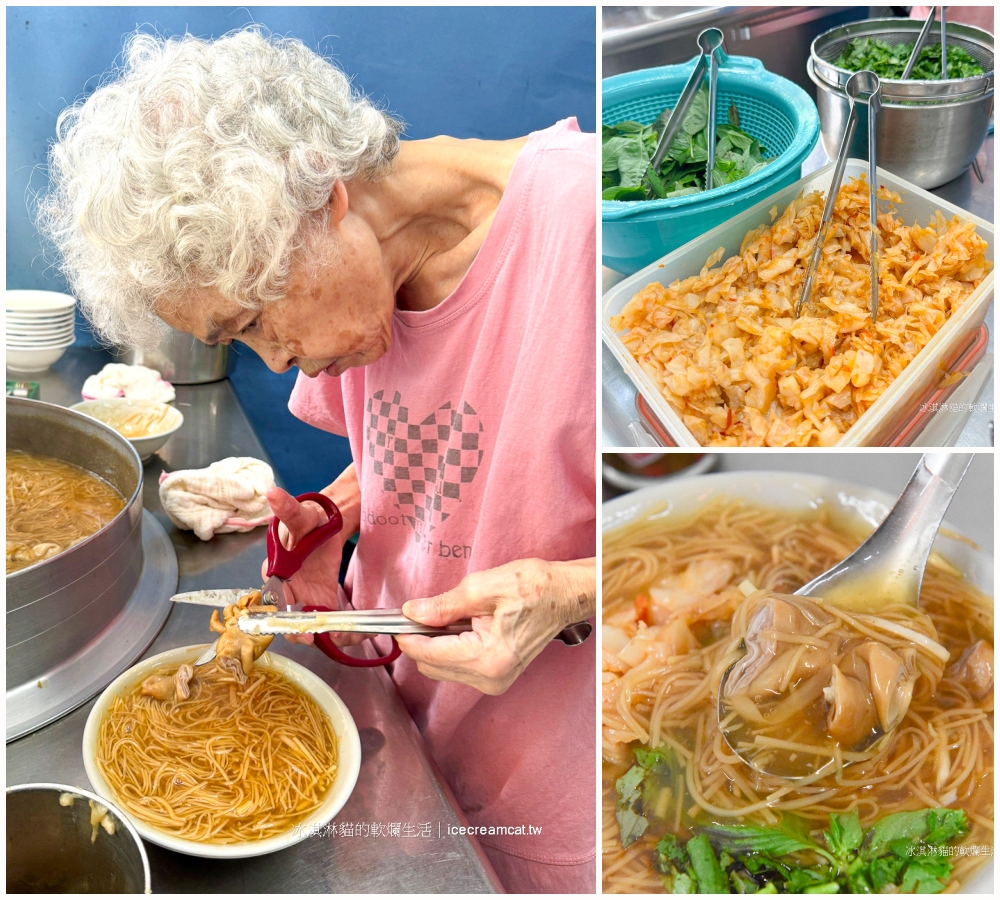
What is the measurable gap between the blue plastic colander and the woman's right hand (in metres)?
0.72

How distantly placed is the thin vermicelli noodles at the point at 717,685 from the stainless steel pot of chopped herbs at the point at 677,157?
1.28 feet

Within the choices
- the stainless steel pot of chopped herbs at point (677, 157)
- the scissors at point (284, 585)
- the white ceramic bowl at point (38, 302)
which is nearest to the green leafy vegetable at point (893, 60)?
the stainless steel pot of chopped herbs at point (677, 157)

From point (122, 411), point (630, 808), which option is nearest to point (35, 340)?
point (122, 411)

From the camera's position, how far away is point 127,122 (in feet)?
2.96

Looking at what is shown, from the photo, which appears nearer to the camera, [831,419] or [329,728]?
[831,419]

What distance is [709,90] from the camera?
90 centimetres

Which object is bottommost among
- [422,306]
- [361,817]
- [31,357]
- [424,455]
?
[361,817]

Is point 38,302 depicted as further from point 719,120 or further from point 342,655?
point 719,120

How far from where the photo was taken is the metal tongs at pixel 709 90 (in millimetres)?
862

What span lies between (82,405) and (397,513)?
1.14 meters

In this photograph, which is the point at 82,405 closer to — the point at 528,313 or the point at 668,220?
the point at 528,313

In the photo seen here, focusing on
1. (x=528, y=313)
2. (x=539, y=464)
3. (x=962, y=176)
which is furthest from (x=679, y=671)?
(x=962, y=176)

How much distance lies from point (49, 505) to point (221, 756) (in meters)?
0.71

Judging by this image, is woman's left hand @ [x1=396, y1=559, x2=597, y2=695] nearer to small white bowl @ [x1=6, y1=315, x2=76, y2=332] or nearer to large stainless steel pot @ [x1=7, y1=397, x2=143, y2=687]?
large stainless steel pot @ [x1=7, y1=397, x2=143, y2=687]
